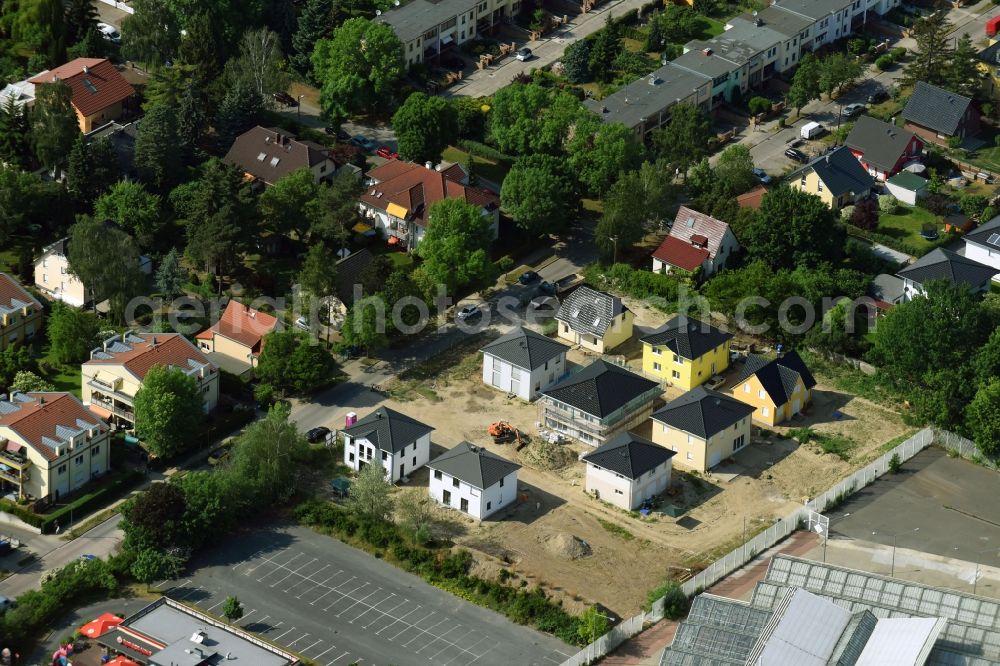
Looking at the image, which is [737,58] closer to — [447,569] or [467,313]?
[467,313]

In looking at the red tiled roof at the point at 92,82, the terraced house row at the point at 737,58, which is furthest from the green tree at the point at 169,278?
the terraced house row at the point at 737,58

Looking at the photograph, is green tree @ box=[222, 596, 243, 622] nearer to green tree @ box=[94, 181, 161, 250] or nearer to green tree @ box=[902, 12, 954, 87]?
green tree @ box=[94, 181, 161, 250]

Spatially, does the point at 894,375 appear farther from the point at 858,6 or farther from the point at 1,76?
the point at 1,76

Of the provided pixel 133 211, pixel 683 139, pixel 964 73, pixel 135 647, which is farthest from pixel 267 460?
pixel 964 73

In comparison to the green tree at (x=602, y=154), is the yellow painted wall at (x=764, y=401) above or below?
below

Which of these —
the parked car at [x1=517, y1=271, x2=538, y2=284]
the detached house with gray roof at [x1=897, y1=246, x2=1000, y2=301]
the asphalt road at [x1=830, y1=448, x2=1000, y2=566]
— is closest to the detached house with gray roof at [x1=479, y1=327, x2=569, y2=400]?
the parked car at [x1=517, y1=271, x2=538, y2=284]

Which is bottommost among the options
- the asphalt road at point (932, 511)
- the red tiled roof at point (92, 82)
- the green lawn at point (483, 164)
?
the asphalt road at point (932, 511)

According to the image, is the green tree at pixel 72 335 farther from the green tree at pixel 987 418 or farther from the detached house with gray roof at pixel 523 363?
the green tree at pixel 987 418
